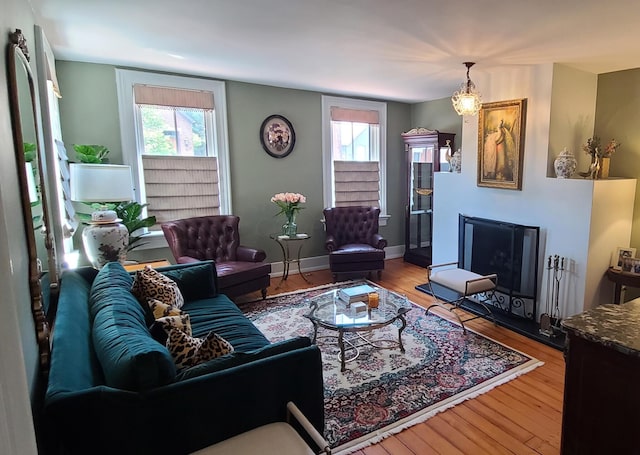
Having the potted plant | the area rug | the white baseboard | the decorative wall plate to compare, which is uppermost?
the decorative wall plate

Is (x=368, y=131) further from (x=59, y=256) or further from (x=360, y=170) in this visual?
(x=59, y=256)

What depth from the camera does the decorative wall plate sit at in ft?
16.3

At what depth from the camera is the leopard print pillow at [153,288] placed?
2.56 m

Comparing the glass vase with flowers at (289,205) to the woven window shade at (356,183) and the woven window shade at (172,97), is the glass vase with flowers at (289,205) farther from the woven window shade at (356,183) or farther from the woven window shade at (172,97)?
the woven window shade at (172,97)

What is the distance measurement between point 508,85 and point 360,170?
2.41 meters

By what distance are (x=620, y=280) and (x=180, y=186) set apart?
456cm

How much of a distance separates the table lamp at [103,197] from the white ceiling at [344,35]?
3.46 feet

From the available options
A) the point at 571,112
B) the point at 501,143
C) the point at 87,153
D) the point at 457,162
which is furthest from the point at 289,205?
the point at 571,112

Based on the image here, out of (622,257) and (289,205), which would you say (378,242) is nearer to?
(289,205)

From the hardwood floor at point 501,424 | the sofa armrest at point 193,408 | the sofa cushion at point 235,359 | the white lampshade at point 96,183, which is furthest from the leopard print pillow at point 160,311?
the hardwood floor at point 501,424

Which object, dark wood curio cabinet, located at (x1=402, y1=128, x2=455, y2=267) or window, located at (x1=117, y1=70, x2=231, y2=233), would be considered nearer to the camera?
window, located at (x1=117, y1=70, x2=231, y2=233)

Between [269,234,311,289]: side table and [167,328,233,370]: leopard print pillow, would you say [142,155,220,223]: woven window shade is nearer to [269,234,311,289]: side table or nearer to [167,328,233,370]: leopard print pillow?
[269,234,311,289]: side table

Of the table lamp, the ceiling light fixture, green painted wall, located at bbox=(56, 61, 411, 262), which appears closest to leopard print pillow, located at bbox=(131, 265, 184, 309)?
the table lamp

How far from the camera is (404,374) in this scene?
2.82 m
